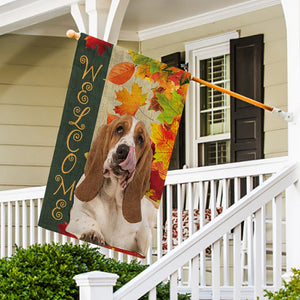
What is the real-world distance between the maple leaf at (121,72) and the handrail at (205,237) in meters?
1.12

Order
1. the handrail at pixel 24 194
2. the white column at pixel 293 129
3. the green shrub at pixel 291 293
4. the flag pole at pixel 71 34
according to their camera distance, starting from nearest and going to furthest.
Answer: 1. the green shrub at pixel 291 293
2. the flag pole at pixel 71 34
3. the white column at pixel 293 129
4. the handrail at pixel 24 194

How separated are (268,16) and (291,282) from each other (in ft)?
13.5

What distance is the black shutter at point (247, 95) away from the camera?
677 cm

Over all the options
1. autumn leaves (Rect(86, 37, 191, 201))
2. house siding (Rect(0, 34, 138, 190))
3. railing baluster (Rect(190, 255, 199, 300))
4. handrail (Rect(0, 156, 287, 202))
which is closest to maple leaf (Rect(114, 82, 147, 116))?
autumn leaves (Rect(86, 37, 191, 201))

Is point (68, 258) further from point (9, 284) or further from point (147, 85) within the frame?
point (147, 85)

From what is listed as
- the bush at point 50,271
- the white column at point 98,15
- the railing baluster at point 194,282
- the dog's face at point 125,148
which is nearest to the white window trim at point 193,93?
the white column at point 98,15

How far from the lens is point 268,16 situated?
22.4ft

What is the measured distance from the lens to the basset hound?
4.19m

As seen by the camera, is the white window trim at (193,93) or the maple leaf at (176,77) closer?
the maple leaf at (176,77)

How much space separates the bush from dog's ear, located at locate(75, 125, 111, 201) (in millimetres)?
412

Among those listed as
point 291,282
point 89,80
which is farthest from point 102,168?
point 291,282

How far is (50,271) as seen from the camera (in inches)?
162

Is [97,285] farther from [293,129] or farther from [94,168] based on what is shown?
[293,129]

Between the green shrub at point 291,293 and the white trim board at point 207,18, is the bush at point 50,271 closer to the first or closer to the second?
the green shrub at point 291,293
